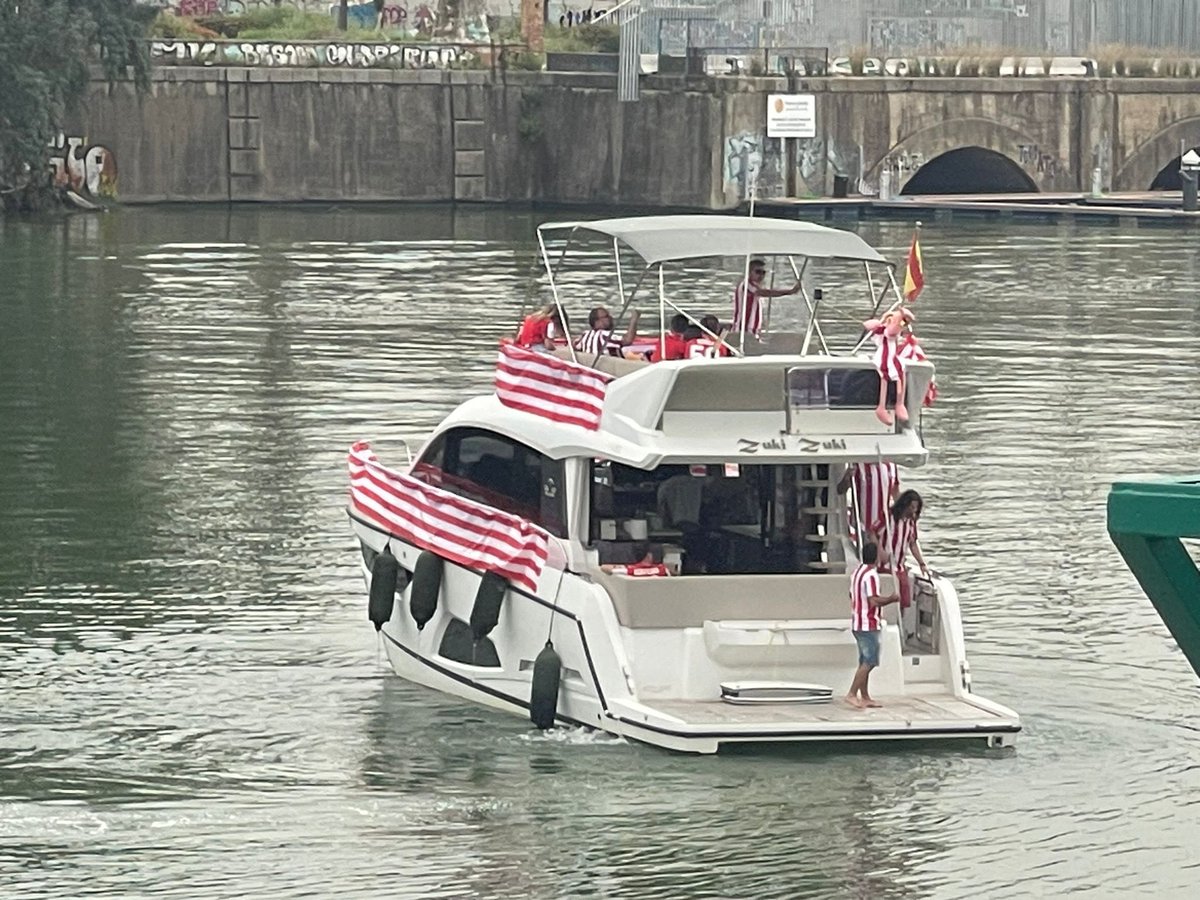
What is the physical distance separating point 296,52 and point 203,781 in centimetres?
6940

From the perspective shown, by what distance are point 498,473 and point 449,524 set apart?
38.6 inches

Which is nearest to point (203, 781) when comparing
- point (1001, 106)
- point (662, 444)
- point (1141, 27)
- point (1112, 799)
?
point (662, 444)

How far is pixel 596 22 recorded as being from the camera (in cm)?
9738

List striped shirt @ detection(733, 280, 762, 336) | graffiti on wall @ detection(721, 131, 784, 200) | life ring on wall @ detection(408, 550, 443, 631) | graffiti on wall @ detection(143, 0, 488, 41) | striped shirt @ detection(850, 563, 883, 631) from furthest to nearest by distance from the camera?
graffiti on wall @ detection(143, 0, 488, 41) → graffiti on wall @ detection(721, 131, 784, 200) → striped shirt @ detection(733, 280, 762, 336) → life ring on wall @ detection(408, 550, 443, 631) → striped shirt @ detection(850, 563, 883, 631)

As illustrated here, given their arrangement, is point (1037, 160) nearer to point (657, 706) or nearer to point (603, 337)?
point (603, 337)

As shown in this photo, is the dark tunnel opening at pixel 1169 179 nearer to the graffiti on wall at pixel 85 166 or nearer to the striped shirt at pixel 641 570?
the graffiti on wall at pixel 85 166

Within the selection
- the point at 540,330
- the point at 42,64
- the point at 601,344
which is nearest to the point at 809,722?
the point at 601,344

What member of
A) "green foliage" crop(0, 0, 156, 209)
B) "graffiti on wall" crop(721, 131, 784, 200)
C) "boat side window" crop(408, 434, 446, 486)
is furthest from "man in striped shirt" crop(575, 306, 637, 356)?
"graffiti on wall" crop(721, 131, 784, 200)

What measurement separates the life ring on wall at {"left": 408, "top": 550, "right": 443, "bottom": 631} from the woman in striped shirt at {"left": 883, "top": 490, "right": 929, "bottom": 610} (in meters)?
3.52

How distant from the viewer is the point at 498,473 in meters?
22.8

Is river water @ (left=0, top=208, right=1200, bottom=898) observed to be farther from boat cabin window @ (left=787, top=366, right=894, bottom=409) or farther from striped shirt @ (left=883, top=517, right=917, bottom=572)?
boat cabin window @ (left=787, top=366, right=894, bottom=409)

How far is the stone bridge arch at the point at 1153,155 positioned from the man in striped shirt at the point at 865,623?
2753 inches

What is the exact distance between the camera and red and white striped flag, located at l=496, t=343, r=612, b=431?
2122 centimetres

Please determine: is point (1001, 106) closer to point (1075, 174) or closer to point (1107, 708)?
point (1075, 174)
